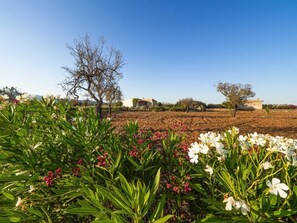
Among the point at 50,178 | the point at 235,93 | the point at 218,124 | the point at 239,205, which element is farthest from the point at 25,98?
the point at 235,93

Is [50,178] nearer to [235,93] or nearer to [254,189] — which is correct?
[254,189]

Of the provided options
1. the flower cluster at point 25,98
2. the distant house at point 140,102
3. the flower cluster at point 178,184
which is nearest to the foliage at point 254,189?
the flower cluster at point 178,184

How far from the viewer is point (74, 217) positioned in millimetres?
1592

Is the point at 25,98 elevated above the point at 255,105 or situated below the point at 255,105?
below

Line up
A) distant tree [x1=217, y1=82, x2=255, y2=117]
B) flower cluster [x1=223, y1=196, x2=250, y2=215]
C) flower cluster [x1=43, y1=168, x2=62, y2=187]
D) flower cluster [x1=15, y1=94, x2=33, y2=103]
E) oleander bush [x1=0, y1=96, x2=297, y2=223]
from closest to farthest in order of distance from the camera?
flower cluster [x1=223, y1=196, x2=250, y2=215], oleander bush [x1=0, y1=96, x2=297, y2=223], flower cluster [x1=43, y1=168, x2=62, y2=187], flower cluster [x1=15, y1=94, x2=33, y2=103], distant tree [x1=217, y1=82, x2=255, y2=117]

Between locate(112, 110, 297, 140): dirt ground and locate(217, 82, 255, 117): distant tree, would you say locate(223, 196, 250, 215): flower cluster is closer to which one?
locate(112, 110, 297, 140): dirt ground

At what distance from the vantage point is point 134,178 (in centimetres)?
169

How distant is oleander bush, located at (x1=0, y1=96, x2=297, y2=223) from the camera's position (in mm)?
1104

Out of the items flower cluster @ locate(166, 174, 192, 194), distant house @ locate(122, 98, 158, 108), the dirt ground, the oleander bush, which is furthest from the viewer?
distant house @ locate(122, 98, 158, 108)

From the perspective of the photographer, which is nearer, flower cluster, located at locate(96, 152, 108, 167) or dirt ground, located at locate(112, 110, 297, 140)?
flower cluster, located at locate(96, 152, 108, 167)

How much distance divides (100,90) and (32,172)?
12.4 meters

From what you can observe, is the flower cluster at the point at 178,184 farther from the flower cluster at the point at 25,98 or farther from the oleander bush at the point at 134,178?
the flower cluster at the point at 25,98

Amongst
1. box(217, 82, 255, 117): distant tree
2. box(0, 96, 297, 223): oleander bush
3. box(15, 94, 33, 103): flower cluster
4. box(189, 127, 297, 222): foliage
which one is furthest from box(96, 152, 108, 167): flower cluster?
box(217, 82, 255, 117): distant tree

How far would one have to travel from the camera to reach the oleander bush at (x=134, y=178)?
3.62ft
